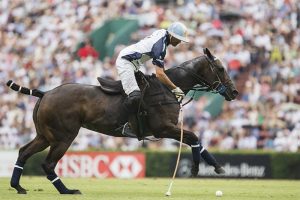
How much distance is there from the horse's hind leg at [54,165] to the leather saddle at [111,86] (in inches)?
44.8

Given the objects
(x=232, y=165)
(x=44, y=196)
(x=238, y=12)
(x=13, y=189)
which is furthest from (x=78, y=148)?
(x=44, y=196)

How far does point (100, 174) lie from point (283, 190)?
831 centimetres

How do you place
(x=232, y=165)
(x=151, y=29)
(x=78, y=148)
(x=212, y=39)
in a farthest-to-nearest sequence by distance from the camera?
(x=151, y=29) → (x=212, y=39) → (x=78, y=148) → (x=232, y=165)

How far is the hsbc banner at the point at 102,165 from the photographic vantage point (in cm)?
2461

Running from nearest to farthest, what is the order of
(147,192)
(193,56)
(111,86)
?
(111,86)
(147,192)
(193,56)

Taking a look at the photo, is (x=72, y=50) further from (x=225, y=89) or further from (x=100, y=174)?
(x=225, y=89)

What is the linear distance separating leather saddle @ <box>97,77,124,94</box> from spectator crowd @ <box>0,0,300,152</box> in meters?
9.94

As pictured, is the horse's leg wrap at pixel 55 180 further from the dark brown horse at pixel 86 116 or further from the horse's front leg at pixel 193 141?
the horse's front leg at pixel 193 141

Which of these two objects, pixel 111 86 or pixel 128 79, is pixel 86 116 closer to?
pixel 111 86

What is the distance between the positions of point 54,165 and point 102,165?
32.1 ft

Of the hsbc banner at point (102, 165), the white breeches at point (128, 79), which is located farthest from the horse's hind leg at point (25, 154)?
the hsbc banner at point (102, 165)

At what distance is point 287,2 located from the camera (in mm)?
28656

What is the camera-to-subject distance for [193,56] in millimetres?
28266

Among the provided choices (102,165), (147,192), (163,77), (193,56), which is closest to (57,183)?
(147,192)
